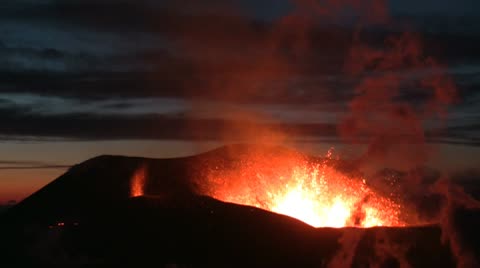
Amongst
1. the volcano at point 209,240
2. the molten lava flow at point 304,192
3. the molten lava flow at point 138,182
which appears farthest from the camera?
the molten lava flow at point 138,182

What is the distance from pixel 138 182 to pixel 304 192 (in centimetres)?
1095

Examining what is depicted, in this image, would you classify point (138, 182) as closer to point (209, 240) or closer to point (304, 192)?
point (304, 192)

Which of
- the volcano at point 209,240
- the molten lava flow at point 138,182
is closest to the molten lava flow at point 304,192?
the molten lava flow at point 138,182

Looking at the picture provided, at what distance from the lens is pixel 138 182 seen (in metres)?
62.4

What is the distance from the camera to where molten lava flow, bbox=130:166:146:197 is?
61344 millimetres

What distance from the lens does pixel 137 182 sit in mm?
62312

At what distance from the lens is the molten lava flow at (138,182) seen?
6134cm

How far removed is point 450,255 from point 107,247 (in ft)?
59.0

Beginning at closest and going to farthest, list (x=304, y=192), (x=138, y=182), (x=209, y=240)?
1. (x=209, y=240)
2. (x=304, y=192)
3. (x=138, y=182)

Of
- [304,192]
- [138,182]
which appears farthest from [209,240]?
[138,182]

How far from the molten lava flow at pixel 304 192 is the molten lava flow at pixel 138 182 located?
4.46 meters

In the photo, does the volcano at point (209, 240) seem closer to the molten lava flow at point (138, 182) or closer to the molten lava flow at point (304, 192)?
the molten lava flow at point (138, 182)

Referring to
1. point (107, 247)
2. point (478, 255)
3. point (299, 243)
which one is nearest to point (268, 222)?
point (299, 243)

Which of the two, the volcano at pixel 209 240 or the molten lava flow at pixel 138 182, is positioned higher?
the molten lava flow at pixel 138 182
